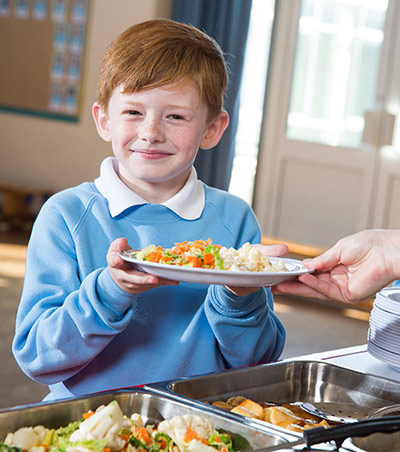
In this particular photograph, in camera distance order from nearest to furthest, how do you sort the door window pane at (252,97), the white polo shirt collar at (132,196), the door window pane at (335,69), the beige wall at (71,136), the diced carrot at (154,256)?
1. the diced carrot at (154,256)
2. the white polo shirt collar at (132,196)
3. the door window pane at (335,69)
4. the door window pane at (252,97)
5. the beige wall at (71,136)

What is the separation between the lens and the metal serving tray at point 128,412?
1006mm

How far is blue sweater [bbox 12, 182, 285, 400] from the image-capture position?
4.34ft

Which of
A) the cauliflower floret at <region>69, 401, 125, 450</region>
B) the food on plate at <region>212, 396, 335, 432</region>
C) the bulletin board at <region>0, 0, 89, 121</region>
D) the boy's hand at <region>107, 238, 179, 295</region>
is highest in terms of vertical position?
the bulletin board at <region>0, 0, 89, 121</region>

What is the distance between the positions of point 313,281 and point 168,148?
0.38 meters

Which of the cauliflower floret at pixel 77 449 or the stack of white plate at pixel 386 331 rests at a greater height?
the stack of white plate at pixel 386 331

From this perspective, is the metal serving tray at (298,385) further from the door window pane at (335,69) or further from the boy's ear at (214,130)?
the door window pane at (335,69)

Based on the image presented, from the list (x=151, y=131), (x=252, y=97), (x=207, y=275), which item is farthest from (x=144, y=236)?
(x=252, y=97)

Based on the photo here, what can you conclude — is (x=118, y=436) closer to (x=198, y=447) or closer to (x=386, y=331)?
(x=198, y=447)

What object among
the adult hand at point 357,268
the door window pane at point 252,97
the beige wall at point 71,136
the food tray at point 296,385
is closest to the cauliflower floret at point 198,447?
the food tray at point 296,385

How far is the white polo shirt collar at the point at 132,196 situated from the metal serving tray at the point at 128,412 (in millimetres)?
489

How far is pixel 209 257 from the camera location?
1.28 m

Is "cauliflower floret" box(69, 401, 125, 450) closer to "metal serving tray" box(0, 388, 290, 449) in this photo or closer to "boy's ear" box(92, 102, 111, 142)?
"metal serving tray" box(0, 388, 290, 449)

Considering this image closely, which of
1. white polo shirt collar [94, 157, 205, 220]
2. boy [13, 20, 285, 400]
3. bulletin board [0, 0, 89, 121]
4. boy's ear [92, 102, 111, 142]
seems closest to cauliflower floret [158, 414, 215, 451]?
boy [13, 20, 285, 400]

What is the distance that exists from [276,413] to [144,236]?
50cm
